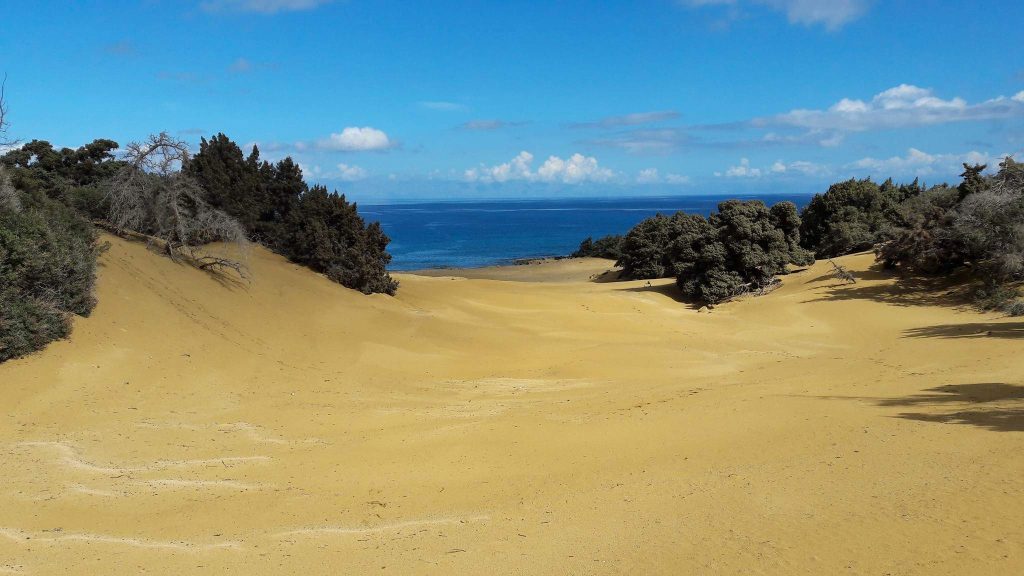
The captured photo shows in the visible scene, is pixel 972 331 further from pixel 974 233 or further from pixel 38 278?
pixel 38 278

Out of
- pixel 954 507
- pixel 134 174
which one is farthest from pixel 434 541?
pixel 134 174

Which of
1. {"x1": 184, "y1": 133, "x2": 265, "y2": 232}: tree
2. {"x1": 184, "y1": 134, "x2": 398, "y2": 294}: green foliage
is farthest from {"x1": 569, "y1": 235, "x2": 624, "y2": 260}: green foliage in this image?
{"x1": 184, "y1": 133, "x2": 265, "y2": 232}: tree

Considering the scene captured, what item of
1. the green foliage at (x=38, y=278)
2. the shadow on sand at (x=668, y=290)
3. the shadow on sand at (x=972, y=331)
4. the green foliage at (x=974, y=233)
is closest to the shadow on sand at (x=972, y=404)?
the shadow on sand at (x=972, y=331)

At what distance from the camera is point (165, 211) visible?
59.8 feet

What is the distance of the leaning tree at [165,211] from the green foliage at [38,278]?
4.60m

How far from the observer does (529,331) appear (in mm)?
20266

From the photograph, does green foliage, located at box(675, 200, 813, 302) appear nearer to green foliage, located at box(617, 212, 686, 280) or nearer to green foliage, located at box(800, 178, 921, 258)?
green foliage, located at box(617, 212, 686, 280)

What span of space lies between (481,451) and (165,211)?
14260 mm

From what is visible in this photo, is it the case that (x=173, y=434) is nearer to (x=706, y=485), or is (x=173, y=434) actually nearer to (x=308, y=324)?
(x=706, y=485)

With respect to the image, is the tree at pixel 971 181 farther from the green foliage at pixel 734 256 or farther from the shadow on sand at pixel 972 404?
the shadow on sand at pixel 972 404

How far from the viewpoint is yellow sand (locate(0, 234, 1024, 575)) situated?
17.9ft

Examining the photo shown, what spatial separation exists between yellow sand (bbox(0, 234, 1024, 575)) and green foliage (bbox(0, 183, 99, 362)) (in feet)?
1.31

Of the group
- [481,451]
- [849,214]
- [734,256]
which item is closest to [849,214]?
[849,214]

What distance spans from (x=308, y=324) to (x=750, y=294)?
1914 cm
